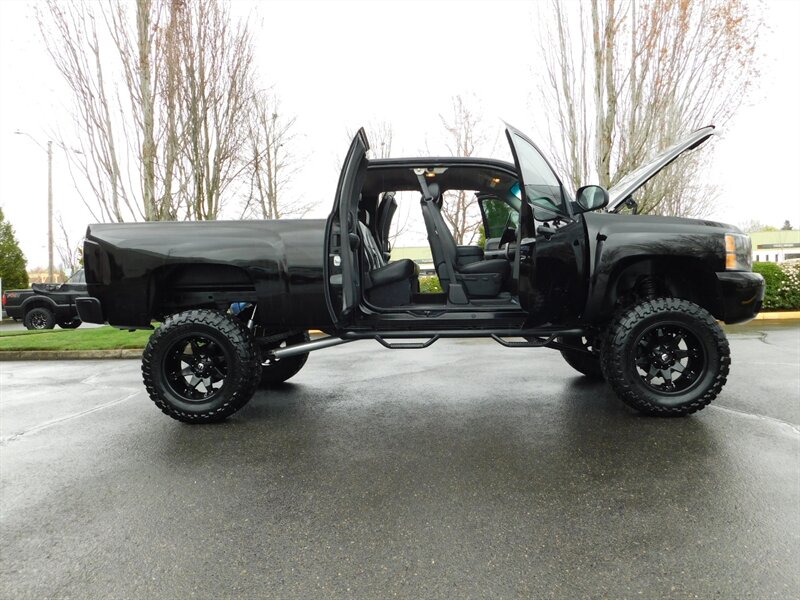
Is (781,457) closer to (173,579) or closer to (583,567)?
(583,567)

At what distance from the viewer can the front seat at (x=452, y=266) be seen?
14.1ft

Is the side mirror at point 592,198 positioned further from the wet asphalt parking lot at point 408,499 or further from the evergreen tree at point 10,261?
the evergreen tree at point 10,261

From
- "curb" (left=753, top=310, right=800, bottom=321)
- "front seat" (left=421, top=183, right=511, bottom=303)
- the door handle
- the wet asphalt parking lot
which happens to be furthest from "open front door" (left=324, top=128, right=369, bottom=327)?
"curb" (left=753, top=310, right=800, bottom=321)

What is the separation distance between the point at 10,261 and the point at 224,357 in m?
25.5

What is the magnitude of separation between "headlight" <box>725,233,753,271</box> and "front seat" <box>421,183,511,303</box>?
5.35 feet

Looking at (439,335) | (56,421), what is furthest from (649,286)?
(56,421)

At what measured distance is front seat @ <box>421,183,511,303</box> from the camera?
430 cm

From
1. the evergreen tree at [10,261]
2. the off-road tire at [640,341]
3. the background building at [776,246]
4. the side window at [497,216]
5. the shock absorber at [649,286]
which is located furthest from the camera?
the background building at [776,246]

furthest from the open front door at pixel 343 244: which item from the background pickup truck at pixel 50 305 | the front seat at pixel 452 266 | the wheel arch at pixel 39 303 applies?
the wheel arch at pixel 39 303

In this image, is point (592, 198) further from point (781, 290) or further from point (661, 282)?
point (781, 290)

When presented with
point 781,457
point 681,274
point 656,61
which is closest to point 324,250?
point 681,274

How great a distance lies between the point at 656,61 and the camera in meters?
10.9

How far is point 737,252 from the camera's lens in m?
3.70

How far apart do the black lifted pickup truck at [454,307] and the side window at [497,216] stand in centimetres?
79
